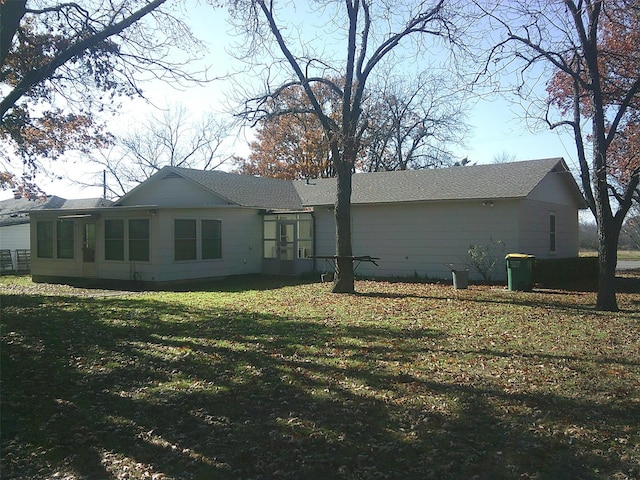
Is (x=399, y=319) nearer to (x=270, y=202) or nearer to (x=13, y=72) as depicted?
(x=13, y=72)

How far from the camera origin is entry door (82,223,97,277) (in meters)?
19.3

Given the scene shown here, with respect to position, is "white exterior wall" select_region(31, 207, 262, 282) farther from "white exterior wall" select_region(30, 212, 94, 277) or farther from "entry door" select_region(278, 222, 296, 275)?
"entry door" select_region(278, 222, 296, 275)

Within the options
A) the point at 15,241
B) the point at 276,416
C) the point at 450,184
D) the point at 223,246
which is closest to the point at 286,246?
the point at 223,246

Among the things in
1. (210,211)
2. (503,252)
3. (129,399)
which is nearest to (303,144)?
(210,211)

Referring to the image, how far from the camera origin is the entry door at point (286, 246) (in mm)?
20969

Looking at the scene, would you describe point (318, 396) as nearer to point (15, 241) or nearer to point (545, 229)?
point (545, 229)

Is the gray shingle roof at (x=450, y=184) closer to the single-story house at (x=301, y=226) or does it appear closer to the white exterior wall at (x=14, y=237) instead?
the single-story house at (x=301, y=226)

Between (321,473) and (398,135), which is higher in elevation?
(398,135)

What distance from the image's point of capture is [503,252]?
17.8 meters

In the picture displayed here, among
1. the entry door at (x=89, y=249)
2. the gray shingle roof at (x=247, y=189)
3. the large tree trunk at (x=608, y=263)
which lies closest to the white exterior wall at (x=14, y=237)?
the entry door at (x=89, y=249)

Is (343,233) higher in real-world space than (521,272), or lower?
higher

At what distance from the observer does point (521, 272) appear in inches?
616

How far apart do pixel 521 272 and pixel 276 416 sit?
12159 mm

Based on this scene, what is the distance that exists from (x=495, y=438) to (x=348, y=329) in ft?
16.0
